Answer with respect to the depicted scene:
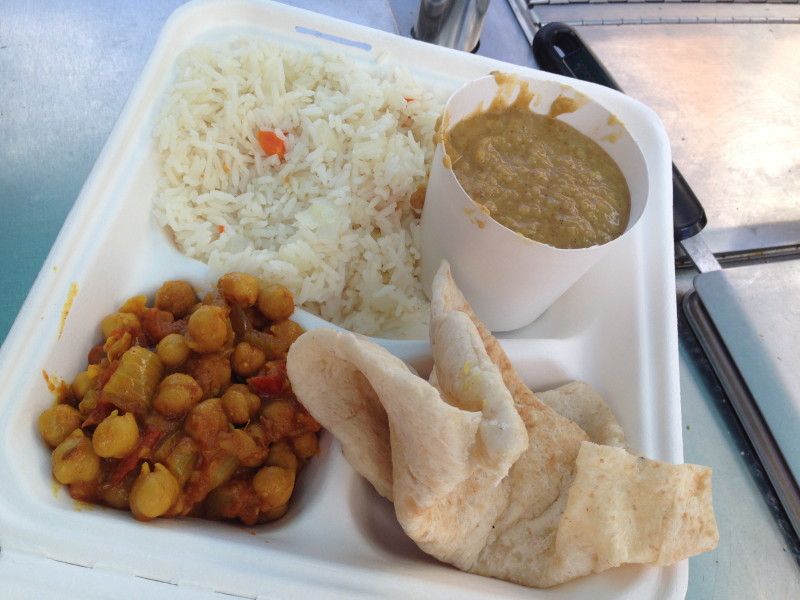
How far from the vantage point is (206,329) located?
1240mm

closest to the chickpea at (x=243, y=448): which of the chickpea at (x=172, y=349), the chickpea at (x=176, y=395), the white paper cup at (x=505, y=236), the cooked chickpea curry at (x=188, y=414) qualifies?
the cooked chickpea curry at (x=188, y=414)

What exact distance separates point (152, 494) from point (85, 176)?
1.33 metres

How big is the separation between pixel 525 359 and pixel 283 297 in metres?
0.63

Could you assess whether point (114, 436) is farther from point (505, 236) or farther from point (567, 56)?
point (567, 56)

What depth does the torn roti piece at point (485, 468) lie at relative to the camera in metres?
0.95

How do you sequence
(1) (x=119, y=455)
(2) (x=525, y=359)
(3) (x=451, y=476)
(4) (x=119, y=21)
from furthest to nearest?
(4) (x=119, y=21), (2) (x=525, y=359), (1) (x=119, y=455), (3) (x=451, y=476)

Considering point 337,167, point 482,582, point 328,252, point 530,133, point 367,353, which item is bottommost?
point 482,582

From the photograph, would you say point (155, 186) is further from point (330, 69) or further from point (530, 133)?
point (530, 133)

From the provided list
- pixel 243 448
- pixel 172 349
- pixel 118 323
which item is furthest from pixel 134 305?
pixel 243 448

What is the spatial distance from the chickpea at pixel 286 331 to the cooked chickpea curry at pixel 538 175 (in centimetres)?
53

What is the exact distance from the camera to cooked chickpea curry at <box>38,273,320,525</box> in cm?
111

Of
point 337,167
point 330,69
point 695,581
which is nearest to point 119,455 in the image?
point 337,167

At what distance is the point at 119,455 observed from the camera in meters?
1.12

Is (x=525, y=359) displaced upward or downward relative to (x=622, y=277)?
downward
